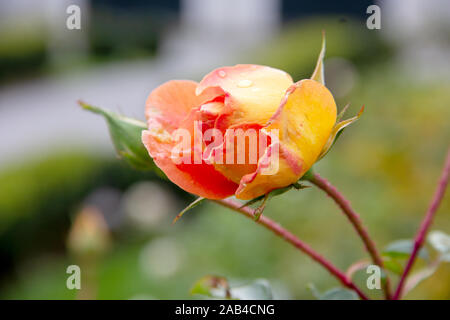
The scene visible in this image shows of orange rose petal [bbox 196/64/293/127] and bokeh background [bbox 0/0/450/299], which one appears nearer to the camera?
orange rose petal [bbox 196/64/293/127]

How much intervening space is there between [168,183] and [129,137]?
2.96 meters

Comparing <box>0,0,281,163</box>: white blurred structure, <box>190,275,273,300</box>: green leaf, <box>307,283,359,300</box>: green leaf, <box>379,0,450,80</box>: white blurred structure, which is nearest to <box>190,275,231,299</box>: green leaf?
<box>190,275,273,300</box>: green leaf

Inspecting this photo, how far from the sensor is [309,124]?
38 cm

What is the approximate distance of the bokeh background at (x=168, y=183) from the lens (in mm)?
1674

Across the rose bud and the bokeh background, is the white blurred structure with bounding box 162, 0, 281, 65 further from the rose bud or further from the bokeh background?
the rose bud

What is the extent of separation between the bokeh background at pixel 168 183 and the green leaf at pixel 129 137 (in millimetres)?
33

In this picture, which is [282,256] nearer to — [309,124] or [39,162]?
[309,124]

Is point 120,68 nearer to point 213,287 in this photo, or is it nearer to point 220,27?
point 220,27

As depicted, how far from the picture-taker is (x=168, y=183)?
134 inches

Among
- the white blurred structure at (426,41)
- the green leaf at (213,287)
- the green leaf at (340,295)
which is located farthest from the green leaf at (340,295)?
the white blurred structure at (426,41)

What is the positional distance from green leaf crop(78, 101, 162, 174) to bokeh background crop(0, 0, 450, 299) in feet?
0.11

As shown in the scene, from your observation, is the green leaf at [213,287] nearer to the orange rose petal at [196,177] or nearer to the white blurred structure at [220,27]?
the orange rose petal at [196,177]

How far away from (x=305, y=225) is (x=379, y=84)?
4.63 feet

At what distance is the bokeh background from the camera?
1.67 meters
